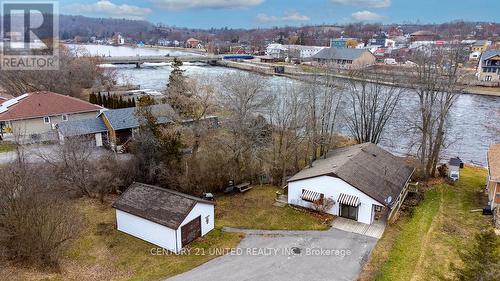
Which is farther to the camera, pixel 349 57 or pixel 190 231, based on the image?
pixel 349 57

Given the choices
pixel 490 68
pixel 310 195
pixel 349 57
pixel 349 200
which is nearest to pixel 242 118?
pixel 310 195

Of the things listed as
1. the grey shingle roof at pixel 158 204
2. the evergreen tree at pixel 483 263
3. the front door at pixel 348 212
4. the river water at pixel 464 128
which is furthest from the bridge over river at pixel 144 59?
the evergreen tree at pixel 483 263

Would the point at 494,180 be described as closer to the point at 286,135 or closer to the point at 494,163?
the point at 494,163

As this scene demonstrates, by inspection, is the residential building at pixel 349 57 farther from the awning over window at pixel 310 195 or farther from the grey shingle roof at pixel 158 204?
the grey shingle roof at pixel 158 204

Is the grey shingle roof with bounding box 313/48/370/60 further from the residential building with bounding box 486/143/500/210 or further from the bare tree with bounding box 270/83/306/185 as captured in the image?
the residential building with bounding box 486/143/500/210

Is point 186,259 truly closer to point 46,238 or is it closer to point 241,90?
point 46,238

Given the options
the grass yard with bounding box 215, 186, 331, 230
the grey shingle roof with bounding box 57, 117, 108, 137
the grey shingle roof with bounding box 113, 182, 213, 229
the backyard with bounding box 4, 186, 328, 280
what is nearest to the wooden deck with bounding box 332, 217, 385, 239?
the grass yard with bounding box 215, 186, 331, 230
